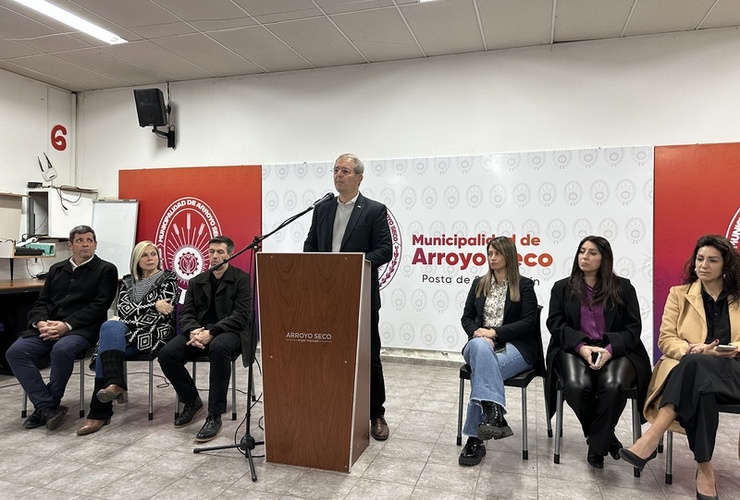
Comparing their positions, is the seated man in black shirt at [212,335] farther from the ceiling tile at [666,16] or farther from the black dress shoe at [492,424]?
the ceiling tile at [666,16]

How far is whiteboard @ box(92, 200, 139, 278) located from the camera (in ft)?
18.3

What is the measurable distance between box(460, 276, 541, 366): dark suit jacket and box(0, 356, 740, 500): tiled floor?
58 cm

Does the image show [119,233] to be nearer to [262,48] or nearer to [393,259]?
[262,48]

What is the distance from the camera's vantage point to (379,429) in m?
2.85

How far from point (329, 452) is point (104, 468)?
116 cm

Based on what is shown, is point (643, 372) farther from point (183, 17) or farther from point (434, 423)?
point (183, 17)

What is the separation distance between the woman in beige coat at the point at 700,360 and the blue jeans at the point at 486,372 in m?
0.61

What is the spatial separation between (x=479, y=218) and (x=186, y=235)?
3.24 metres

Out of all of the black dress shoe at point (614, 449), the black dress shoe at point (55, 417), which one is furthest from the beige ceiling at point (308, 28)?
the black dress shoe at point (614, 449)

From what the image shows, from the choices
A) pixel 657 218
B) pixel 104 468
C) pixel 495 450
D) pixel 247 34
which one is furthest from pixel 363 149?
pixel 104 468

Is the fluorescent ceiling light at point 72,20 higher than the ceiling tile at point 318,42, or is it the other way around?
the fluorescent ceiling light at point 72,20

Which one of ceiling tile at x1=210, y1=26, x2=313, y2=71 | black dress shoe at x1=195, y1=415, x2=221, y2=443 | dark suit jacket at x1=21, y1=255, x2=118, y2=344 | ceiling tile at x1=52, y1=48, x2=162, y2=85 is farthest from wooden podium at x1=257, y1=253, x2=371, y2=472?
ceiling tile at x1=52, y1=48, x2=162, y2=85

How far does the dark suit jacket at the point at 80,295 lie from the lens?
10.9 feet

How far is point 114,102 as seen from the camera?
5867mm
